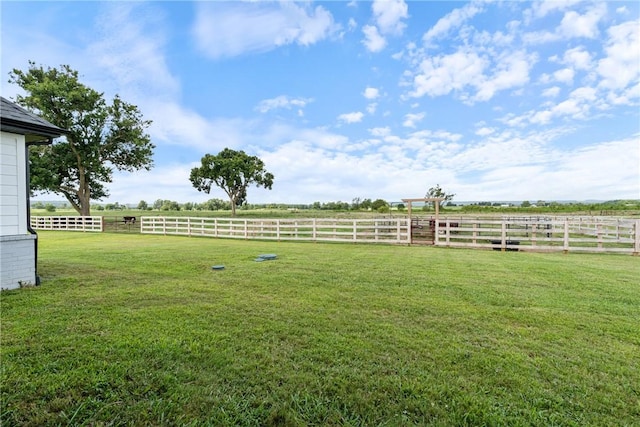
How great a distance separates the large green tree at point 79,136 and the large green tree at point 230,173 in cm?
542

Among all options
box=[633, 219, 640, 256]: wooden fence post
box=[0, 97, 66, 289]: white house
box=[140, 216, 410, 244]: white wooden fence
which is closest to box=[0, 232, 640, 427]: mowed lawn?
box=[0, 97, 66, 289]: white house

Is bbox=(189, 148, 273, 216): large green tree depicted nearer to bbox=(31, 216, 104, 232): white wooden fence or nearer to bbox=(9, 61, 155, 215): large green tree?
bbox=(9, 61, 155, 215): large green tree

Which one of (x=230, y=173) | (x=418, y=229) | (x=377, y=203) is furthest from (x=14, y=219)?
(x=377, y=203)

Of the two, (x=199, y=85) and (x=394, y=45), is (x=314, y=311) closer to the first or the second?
(x=394, y=45)

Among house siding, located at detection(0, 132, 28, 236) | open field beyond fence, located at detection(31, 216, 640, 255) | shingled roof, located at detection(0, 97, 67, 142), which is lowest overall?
open field beyond fence, located at detection(31, 216, 640, 255)

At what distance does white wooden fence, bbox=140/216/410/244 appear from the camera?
36.8 ft

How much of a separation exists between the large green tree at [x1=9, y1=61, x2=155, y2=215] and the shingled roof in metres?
15.6

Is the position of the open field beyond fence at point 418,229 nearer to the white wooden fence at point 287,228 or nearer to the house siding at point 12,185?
the white wooden fence at point 287,228

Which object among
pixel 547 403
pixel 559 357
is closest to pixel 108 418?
pixel 547 403

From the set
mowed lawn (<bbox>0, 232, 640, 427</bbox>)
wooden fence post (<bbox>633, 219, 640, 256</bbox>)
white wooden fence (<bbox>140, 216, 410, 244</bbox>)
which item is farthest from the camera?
white wooden fence (<bbox>140, 216, 410, 244</bbox>)

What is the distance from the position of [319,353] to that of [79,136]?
23929 millimetres

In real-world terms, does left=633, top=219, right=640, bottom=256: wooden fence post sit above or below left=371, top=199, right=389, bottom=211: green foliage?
below

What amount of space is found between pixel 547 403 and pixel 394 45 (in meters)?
12.0

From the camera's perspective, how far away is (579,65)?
9.71m
